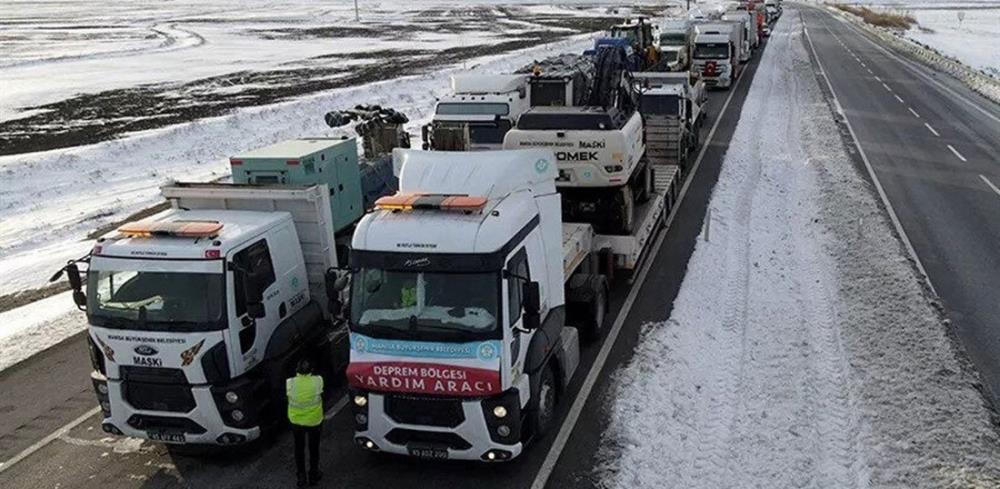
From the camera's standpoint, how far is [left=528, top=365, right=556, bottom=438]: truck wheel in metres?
9.64

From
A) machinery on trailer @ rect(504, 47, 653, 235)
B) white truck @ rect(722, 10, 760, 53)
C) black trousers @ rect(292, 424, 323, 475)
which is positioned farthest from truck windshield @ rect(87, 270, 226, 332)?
white truck @ rect(722, 10, 760, 53)

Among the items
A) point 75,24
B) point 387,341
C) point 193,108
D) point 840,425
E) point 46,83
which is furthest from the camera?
point 75,24

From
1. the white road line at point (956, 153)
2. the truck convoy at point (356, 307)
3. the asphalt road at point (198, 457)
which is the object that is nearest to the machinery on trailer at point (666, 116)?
the white road line at point (956, 153)

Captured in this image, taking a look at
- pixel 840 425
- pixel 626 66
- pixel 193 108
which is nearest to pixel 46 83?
pixel 193 108

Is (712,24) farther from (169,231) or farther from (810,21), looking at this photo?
(810,21)

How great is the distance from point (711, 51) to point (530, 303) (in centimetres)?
3447

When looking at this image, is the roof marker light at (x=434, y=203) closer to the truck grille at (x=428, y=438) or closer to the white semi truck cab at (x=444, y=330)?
the white semi truck cab at (x=444, y=330)

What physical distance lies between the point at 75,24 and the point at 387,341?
100 m

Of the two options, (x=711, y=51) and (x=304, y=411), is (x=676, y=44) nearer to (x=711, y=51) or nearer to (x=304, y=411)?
(x=711, y=51)

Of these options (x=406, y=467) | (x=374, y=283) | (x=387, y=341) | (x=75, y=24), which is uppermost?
(x=75, y=24)

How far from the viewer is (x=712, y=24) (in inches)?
1614

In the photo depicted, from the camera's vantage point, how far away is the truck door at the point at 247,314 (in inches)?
372

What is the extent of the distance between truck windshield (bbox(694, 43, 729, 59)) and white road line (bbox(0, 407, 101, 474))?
3460cm

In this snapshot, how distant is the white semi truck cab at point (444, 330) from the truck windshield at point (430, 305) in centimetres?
1
